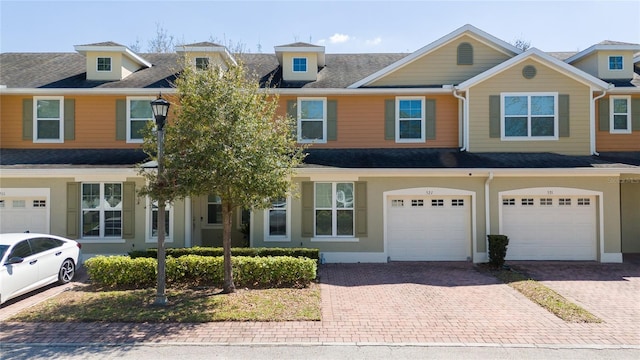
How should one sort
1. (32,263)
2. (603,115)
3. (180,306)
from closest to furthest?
(180,306)
(32,263)
(603,115)

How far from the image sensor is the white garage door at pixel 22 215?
43.1 feet

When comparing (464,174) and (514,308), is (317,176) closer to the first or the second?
(464,174)

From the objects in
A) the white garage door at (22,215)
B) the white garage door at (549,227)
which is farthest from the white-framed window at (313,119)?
the white garage door at (22,215)

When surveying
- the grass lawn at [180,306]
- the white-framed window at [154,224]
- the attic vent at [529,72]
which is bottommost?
the grass lawn at [180,306]

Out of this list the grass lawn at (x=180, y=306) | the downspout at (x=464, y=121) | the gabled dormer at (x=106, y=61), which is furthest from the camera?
the gabled dormer at (x=106, y=61)

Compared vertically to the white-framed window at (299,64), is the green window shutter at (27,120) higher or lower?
lower

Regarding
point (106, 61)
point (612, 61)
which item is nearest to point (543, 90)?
point (612, 61)

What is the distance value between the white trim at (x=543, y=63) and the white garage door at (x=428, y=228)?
169 inches

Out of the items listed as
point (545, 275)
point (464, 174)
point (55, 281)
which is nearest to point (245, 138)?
point (55, 281)

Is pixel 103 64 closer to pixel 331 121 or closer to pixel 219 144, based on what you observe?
pixel 331 121

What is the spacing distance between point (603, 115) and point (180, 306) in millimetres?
15930

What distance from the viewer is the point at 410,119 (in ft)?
48.4

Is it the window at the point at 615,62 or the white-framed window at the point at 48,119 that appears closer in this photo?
the white-framed window at the point at 48,119

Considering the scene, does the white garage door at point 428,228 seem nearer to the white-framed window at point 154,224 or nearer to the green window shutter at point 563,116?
the green window shutter at point 563,116
